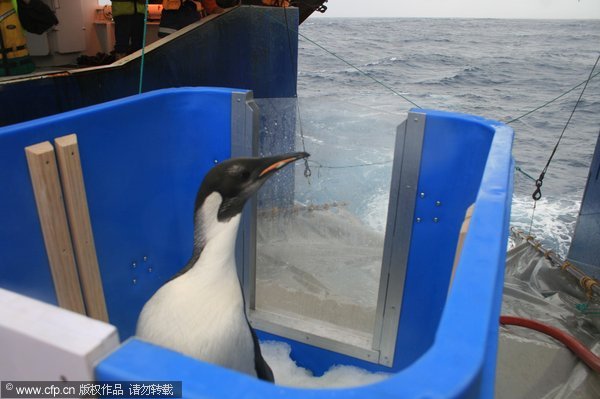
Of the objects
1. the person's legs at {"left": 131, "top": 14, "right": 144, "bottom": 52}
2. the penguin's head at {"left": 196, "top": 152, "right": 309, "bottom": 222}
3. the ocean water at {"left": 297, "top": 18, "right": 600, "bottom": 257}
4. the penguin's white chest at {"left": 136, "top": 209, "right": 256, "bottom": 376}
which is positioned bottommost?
the ocean water at {"left": 297, "top": 18, "right": 600, "bottom": 257}

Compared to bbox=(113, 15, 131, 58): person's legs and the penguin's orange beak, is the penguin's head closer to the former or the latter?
the penguin's orange beak

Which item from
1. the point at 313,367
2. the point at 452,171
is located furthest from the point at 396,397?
the point at 313,367

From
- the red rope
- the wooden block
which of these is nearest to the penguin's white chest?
the wooden block

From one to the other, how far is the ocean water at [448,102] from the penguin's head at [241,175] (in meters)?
2.05

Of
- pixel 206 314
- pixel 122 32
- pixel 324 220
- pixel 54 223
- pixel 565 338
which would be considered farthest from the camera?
pixel 122 32

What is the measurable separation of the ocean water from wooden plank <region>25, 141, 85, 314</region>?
223cm

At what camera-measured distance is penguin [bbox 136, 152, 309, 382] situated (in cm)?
127

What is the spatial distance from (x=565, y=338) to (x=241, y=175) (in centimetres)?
280

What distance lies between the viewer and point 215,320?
128 cm

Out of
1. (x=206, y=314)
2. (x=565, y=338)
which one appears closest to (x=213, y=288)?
(x=206, y=314)

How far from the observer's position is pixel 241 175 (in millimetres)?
1289

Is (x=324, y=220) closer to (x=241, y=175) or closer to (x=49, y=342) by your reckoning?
(x=241, y=175)

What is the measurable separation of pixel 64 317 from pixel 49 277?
1.06m

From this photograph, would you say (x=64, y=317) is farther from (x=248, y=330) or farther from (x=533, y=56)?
(x=533, y=56)
